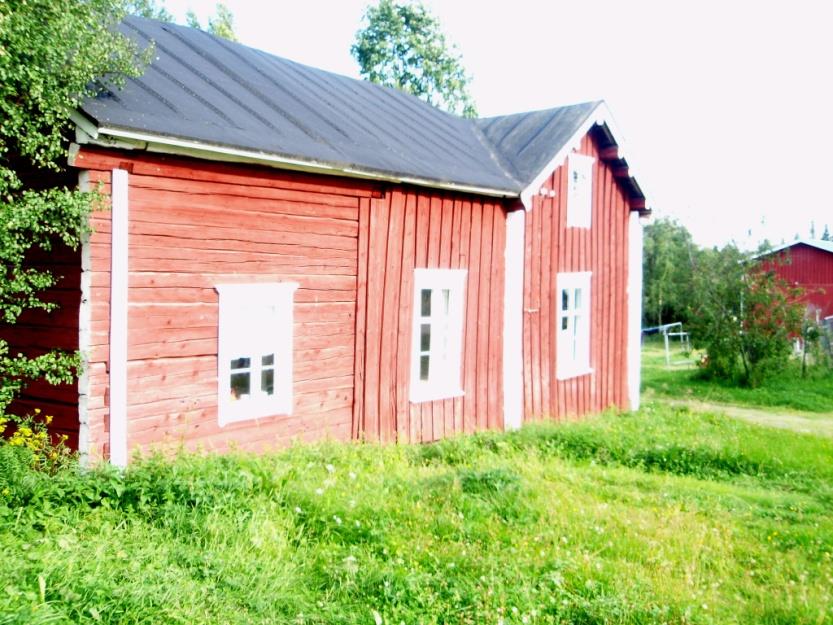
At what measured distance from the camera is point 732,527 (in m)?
6.78

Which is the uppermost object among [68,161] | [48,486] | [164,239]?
[68,161]

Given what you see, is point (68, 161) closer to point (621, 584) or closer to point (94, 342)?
point (94, 342)

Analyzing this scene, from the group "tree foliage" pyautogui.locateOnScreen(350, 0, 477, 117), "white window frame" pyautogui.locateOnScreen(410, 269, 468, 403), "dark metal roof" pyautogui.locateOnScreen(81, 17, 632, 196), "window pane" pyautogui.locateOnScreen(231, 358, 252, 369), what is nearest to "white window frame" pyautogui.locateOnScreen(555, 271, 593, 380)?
"dark metal roof" pyautogui.locateOnScreen(81, 17, 632, 196)

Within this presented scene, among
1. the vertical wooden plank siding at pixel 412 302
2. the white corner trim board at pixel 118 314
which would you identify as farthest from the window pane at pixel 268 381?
the white corner trim board at pixel 118 314

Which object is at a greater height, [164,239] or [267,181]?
[267,181]

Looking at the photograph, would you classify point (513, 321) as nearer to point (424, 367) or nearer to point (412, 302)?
point (424, 367)

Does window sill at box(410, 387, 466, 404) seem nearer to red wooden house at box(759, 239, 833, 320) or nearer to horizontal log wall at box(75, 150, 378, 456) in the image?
horizontal log wall at box(75, 150, 378, 456)

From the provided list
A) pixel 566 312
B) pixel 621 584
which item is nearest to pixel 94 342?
pixel 621 584

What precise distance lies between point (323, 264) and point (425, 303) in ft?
6.79

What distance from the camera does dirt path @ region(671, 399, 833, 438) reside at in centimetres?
1327

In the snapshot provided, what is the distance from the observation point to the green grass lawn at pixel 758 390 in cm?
1598

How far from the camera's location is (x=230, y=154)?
25.1 ft

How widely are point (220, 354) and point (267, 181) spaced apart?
5.77ft

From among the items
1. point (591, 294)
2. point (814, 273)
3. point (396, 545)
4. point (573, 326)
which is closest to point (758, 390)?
point (591, 294)
